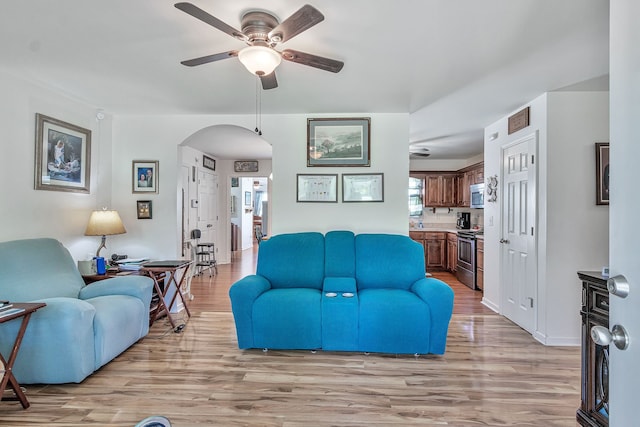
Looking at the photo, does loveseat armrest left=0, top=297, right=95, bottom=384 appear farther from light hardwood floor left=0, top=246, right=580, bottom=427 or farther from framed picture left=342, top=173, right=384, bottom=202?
framed picture left=342, top=173, right=384, bottom=202

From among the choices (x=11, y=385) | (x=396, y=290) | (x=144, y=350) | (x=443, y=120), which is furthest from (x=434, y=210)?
(x=11, y=385)

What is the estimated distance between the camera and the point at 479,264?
4.86 m

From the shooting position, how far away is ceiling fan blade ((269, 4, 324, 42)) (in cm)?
151

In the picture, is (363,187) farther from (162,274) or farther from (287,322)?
(162,274)

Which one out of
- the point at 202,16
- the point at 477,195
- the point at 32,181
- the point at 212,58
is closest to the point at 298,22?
the point at 202,16

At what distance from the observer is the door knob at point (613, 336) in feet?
2.48

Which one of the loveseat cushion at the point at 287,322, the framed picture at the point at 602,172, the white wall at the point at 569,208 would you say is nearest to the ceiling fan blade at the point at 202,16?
the loveseat cushion at the point at 287,322

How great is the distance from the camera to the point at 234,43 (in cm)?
221

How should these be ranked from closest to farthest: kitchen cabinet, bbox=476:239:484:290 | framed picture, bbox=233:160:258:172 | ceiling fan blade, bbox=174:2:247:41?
ceiling fan blade, bbox=174:2:247:41
kitchen cabinet, bbox=476:239:484:290
framed picture, bbox=233:160:258:172

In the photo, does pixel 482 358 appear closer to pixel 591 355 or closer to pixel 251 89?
pixel 591 355

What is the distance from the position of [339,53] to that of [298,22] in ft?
2.51

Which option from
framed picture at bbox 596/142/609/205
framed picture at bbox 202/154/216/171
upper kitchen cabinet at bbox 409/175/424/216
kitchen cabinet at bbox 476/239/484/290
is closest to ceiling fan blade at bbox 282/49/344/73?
framed picture at bbox 596/142/609/205

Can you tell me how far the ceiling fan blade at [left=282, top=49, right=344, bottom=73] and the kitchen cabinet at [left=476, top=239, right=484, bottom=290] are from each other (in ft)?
12.6

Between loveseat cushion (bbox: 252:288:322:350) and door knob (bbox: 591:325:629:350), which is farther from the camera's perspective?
loveseat cushion (bbox: 252:288:322:350)
